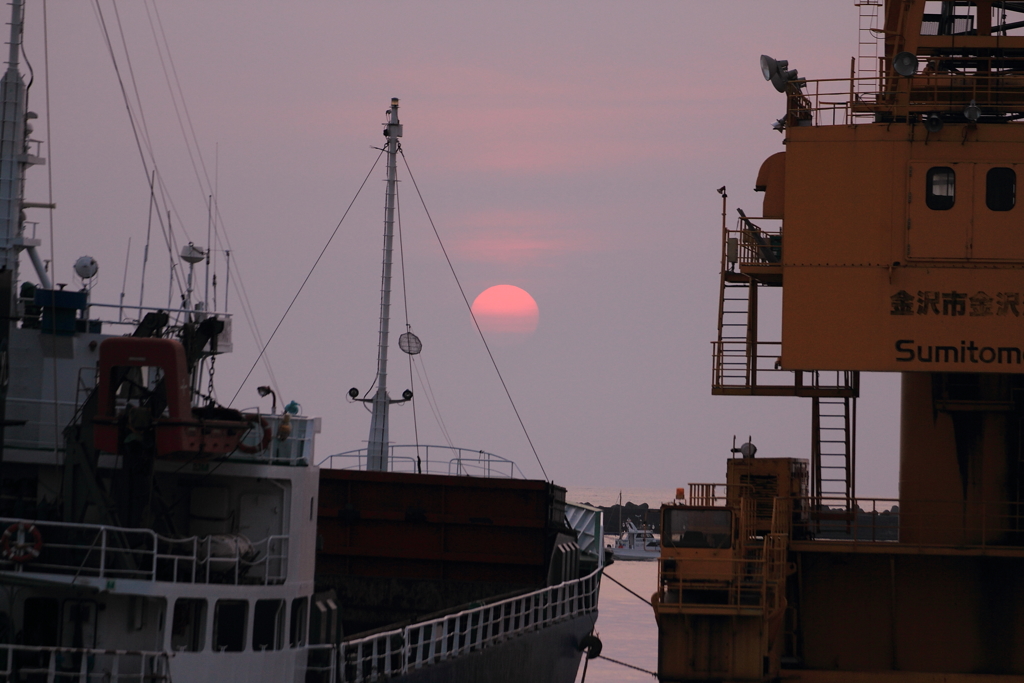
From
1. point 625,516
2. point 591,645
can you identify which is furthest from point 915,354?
point 625,516

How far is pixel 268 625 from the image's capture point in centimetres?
1981

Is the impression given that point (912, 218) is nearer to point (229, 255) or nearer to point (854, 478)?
point (854, 478)

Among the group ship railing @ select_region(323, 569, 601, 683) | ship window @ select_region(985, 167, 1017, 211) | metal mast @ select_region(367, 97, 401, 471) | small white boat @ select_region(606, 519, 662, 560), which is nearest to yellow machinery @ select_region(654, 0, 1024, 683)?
ship window @ select_region(985, 167, 1017, 211)

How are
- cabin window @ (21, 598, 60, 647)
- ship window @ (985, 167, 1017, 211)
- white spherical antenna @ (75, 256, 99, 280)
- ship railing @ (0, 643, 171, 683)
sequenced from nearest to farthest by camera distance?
ship railing @ (0, 643, 171, 683) < cabin window @ (21, 598, 60, 647) < white spherical antenna @ (75, 256, 99, 280) < ship window @ (985, 167, 1017, 211)

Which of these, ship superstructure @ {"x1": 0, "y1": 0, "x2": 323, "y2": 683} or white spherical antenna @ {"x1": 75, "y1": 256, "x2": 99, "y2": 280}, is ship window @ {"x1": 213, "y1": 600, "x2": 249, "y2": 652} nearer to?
ship superstructure @ {"x1": 0, "y1": 0, "x2": 323, "y2": 683}

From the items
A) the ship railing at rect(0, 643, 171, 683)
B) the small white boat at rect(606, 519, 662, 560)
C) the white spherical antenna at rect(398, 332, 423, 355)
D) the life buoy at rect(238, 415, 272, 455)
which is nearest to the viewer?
the ship railing at rect(0, 643, 171, 683)

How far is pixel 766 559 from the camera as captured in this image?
69.8 feet

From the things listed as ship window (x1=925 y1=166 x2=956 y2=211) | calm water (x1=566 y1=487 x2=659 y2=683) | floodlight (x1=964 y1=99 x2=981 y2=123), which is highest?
floodlight (x1=964 y1=99 x2=981 y2=123)

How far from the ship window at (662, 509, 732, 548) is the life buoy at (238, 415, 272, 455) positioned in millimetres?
6765

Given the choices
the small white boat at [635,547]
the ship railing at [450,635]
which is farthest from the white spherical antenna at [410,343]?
the small white boat at [635,547]

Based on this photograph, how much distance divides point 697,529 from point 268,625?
7116mm

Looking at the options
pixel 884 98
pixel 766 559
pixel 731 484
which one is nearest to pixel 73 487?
pixel 766 559

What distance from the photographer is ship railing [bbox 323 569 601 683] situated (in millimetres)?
21906

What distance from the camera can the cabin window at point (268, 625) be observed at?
19.7 metres
